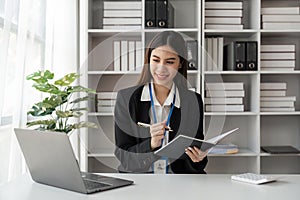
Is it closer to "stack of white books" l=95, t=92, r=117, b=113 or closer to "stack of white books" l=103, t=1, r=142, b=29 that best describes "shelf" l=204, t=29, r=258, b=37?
"stack of white books" l=103, t=1, r=142, b=29

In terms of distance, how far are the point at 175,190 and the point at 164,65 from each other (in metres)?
0.72

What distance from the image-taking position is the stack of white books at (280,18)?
3.25 meters

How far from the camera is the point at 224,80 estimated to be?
11.4 feet

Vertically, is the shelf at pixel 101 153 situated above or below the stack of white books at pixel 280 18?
below

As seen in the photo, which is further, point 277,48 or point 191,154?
point 277,48

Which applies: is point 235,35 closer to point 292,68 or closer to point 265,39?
point 265,39

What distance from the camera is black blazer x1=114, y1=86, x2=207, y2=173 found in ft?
7.04

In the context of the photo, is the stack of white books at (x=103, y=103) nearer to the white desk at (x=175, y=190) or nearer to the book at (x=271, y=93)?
the book at (x=271, y=93)

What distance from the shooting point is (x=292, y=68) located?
3.29 meters

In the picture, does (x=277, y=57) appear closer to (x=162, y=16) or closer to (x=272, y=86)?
(x=272, y=86)

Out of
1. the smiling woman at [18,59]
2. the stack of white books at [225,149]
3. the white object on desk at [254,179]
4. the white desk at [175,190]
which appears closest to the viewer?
the white desk at [175,190]

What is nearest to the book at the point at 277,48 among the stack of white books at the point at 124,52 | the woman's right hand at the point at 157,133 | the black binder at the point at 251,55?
the black binder at the point at 251,55

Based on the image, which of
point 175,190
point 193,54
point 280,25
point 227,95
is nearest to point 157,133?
point 175,190

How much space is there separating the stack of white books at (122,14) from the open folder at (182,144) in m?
Result: 1.43
